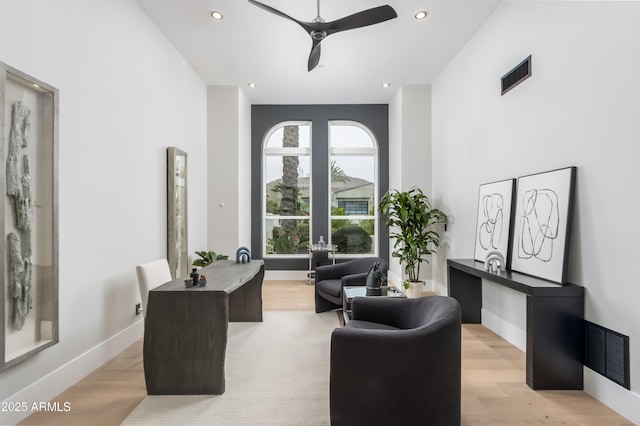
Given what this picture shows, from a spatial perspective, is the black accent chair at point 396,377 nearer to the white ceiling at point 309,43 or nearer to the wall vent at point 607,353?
the wall vent at point 607,353

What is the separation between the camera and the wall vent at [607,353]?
2055mm

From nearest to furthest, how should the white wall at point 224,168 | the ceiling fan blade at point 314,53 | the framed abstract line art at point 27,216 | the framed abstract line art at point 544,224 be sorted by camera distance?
the framed abstract line art at point 27,216 < the framed abstract line art at point 544,224 < the ceiling fan blade at point 314,53 < the white wall at point 224,168

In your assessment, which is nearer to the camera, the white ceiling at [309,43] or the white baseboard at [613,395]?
the white baseboard at [613,395]

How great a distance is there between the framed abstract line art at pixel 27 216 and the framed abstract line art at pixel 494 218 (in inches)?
145

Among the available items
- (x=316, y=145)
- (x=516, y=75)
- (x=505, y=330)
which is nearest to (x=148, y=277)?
(x=505, y=330)

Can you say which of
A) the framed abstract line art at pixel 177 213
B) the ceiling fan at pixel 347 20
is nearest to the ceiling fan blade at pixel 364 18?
the ceiling fan at pixel 347 20

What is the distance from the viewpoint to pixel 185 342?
2316 mm

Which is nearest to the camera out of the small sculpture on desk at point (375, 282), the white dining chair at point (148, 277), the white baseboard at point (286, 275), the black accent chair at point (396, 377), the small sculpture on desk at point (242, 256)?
the black accent chair at point (396, 377)

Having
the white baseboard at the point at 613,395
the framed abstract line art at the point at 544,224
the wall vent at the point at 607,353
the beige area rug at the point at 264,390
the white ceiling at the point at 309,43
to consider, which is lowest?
the beige area rug at the point at 264,390

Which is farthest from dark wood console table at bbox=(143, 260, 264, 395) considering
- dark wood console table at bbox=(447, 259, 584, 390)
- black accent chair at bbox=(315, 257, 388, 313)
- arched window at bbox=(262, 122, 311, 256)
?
arched window at bbox=(262, 122, 311, 256)

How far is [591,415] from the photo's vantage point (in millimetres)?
2074

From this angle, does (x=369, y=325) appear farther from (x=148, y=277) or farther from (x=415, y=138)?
(x=415, y=138)

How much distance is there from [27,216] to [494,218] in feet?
12.6

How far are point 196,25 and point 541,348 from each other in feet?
14.7
